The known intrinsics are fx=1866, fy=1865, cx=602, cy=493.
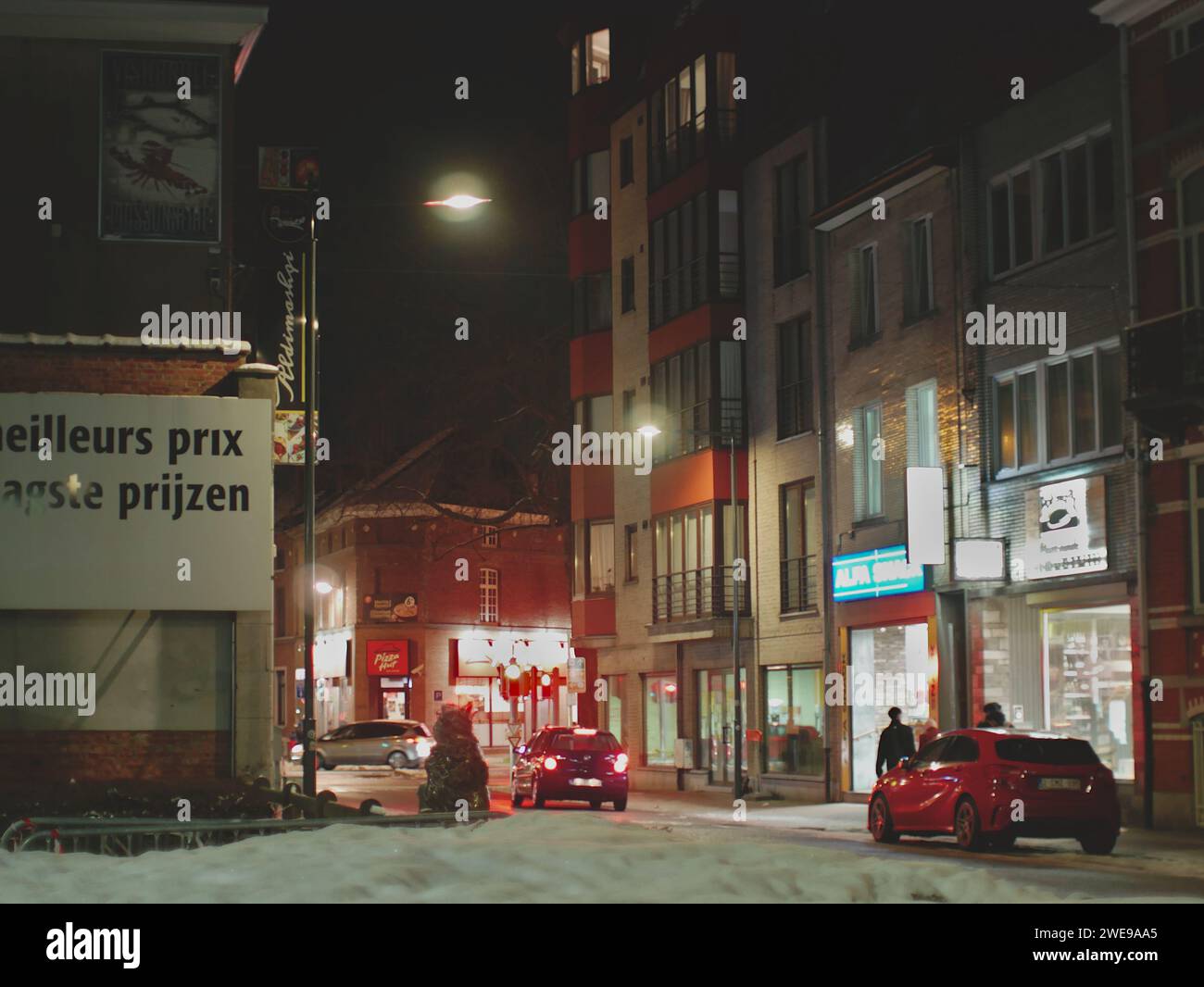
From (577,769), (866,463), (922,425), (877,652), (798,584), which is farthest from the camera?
(798,584)

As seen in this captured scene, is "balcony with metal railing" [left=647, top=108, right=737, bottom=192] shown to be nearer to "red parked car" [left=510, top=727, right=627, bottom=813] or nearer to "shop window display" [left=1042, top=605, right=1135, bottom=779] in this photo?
"red parked car" [left=510, top=727, right=627, bottom=813]

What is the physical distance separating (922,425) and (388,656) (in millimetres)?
44939

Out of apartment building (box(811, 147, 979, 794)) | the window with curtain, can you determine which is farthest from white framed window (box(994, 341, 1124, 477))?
the window with curtain

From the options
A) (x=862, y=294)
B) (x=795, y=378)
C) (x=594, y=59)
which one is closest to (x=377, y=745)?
(x=594, y=59)

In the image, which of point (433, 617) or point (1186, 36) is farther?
point (433, 617)

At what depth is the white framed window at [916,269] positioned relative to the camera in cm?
3400

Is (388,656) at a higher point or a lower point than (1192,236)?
lower

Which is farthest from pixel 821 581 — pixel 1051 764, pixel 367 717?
pixel 367 717

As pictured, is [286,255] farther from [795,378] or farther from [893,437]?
[795,378]

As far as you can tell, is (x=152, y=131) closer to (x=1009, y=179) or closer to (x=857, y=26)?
(x=1009, y=179)

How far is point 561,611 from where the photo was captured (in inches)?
3179

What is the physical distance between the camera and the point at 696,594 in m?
41.7

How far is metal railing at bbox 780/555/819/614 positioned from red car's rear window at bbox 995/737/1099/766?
49.0ft
